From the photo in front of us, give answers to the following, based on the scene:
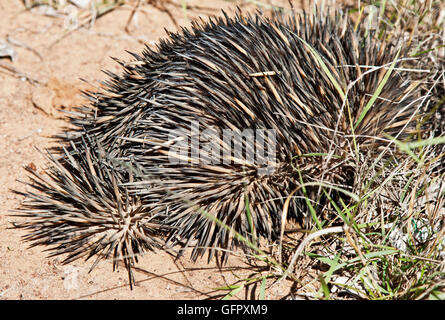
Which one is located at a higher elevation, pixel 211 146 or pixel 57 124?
pixel 57 124

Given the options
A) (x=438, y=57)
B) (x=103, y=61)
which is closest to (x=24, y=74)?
(x=103, y=61)

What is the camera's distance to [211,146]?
3.04 m

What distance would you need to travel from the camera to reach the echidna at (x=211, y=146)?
305 centimetres

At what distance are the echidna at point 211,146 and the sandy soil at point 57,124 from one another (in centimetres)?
13

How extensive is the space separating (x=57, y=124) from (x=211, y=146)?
6.97ft

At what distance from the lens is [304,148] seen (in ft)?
10.4

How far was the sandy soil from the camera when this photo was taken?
3107 millimetres

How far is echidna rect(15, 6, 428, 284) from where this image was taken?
305 cm

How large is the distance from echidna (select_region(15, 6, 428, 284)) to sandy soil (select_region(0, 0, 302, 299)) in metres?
0.13

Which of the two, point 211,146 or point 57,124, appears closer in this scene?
point 211,146

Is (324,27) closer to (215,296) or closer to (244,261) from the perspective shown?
(244,261)

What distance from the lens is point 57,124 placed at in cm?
456
